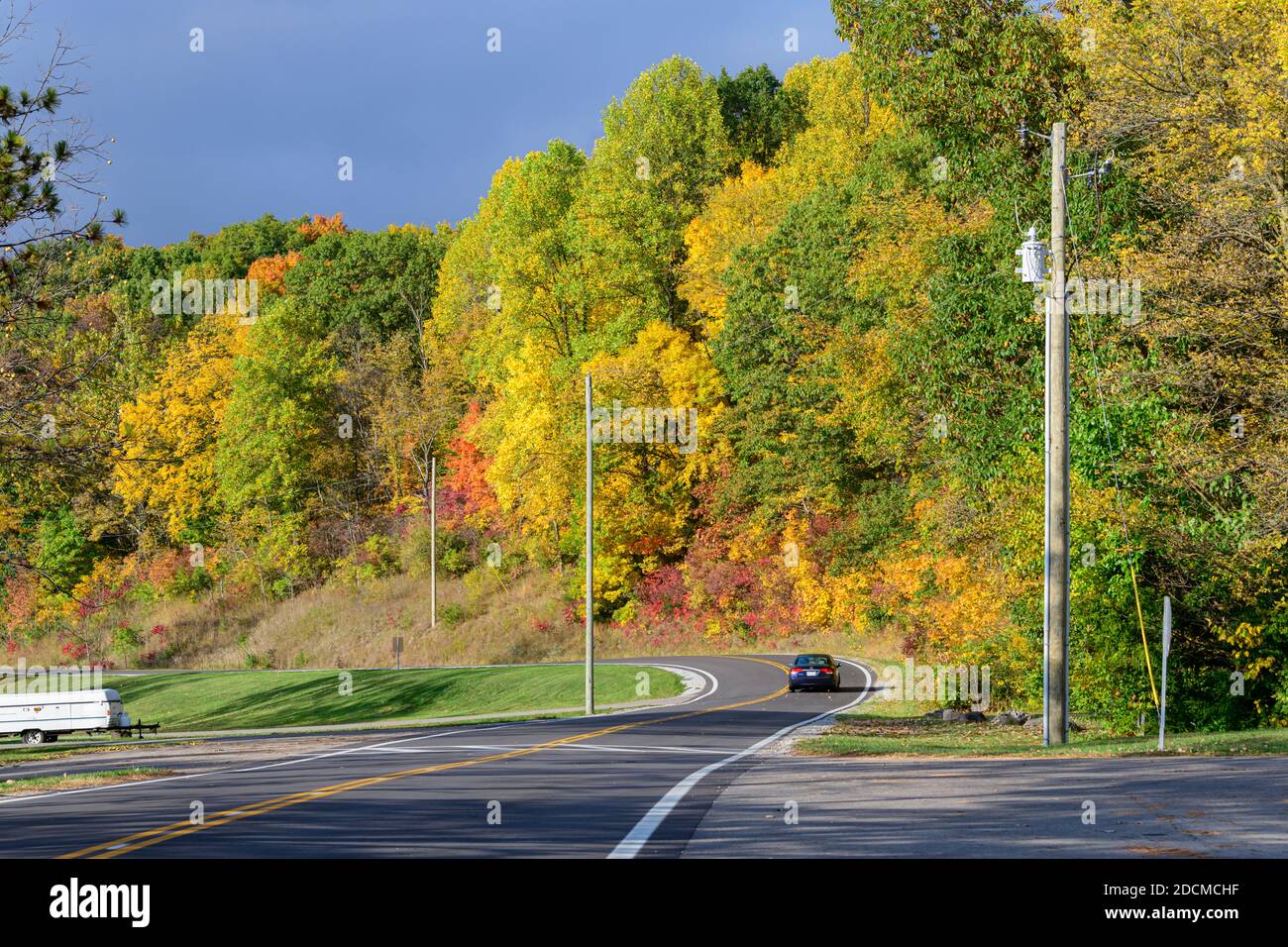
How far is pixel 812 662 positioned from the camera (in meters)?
42.8

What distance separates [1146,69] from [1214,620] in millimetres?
11143

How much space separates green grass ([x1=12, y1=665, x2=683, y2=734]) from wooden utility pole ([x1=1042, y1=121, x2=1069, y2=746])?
25.8 metres

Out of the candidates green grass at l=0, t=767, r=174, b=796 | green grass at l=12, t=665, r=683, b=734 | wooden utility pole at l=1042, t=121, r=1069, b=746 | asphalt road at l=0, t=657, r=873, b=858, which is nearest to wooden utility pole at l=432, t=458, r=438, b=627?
green grass at l=12, t=665, r=683, b=734

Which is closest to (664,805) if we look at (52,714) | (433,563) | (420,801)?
(420,801)

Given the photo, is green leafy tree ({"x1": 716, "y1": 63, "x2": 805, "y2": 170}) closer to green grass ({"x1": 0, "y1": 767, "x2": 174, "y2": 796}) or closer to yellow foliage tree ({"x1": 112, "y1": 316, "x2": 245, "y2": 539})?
yellow foliage tree ({"x1": 112, "y1": 316, "x2": 245, "y2": 539})

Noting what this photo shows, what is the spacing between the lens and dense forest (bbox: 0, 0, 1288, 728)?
79.6 ft

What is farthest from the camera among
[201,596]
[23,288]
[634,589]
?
[201,596]

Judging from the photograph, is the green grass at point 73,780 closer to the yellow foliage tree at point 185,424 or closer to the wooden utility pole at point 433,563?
the wooden utility pole at point 433,563

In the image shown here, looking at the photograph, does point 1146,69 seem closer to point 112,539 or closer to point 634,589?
point 634,589

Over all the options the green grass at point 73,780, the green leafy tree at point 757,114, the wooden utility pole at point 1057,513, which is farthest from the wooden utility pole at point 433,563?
the wooden utility pole at point 1057,513

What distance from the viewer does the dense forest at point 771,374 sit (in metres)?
24.2

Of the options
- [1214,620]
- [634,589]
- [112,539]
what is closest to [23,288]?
[1214,620]

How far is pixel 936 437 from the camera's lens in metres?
35.3

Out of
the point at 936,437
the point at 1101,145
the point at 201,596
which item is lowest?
the point at 201,596
